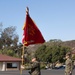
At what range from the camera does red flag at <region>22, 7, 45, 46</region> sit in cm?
1254

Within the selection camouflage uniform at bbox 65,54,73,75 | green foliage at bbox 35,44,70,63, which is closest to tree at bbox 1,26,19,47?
green foliage at bbox 35,44,70,63

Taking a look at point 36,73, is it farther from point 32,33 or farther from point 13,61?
point 13,61

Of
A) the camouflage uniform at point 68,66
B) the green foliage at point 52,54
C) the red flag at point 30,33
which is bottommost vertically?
the camouflage uniform at point 68,66

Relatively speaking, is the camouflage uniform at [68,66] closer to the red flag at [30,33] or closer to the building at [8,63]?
the red flag at [30,33]

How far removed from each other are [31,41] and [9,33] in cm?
9229

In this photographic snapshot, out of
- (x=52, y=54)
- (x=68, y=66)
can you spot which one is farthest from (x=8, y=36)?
(x=68, y=66)

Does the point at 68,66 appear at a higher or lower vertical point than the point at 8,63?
lower

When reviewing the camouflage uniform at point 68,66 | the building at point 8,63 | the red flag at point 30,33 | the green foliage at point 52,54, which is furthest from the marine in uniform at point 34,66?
the green foliage at point 52,54

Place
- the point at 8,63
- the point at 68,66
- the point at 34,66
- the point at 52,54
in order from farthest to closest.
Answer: the point at 52,54, the point at 8,63, the point at 68,66, the point at 34,66

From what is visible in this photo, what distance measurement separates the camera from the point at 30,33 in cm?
1275

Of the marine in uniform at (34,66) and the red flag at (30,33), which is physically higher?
the red flag at (30,33)

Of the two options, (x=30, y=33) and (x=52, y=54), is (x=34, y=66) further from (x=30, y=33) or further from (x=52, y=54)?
(x=52, y=54)

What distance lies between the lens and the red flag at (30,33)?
12.5 meters

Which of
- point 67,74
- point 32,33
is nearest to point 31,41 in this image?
point 32,33
